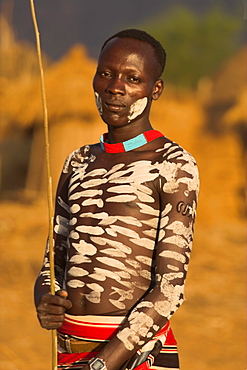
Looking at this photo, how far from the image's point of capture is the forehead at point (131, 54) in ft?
7.78

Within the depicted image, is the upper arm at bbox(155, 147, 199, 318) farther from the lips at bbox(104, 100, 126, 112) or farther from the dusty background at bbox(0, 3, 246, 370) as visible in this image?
the dusty background at bbox(0, 3, 246, 370)

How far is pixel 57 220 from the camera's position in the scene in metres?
2.58

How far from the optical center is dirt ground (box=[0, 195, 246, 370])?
245 inches

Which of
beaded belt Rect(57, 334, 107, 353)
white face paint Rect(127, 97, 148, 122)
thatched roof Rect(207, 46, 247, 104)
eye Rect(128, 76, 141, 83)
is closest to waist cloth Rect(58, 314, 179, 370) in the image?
beaded belt Rect(57, 334, 107, 353)

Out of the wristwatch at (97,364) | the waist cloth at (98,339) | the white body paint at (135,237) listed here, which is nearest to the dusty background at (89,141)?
the waist cloth at (98,339)

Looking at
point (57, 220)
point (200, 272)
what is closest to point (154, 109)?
point (200, 272)

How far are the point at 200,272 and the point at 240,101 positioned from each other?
3.91 meters

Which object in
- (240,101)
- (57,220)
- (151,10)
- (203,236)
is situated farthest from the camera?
(151,10)

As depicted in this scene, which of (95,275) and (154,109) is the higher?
(154,109)

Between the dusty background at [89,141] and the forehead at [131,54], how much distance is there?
19.7 feet

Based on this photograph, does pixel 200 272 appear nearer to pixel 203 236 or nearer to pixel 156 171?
pixel 203 236

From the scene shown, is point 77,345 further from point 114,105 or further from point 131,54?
point 131,54

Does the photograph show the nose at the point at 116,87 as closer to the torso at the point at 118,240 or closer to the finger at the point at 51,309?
the torso at the point at 118,240

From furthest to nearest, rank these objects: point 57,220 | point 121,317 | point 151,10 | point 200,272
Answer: point 151,10 < point 200,272 < point 57,220 < point 121,317
